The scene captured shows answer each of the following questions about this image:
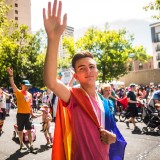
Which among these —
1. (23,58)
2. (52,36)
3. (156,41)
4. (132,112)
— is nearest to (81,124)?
(52,36)

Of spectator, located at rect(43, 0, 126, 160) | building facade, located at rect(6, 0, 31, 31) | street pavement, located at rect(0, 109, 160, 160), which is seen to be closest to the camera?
spectator, located at rect(43, 0, 126, 160)

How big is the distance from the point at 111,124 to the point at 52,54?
3.02 feet

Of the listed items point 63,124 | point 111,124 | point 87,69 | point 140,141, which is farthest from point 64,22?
point 140,141

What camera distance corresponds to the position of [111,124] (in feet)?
6.91

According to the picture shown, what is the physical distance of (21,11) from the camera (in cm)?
7375

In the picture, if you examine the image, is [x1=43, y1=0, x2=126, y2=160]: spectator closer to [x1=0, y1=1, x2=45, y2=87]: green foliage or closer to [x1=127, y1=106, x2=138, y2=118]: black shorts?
[x1=127, y1=106, x2=138, y2=118]: black shorts

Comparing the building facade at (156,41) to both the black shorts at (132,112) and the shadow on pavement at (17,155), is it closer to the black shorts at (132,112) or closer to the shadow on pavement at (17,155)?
the black shorts at (132,112)

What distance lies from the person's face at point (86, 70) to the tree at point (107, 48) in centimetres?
3242

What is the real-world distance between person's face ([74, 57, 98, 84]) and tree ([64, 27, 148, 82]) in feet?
106

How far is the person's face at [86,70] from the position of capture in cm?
202

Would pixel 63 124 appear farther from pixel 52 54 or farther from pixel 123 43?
pixel 123 43

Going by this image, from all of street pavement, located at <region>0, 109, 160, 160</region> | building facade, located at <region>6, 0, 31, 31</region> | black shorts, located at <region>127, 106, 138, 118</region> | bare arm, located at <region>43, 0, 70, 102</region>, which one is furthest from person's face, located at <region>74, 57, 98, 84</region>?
building facade, located at <region>6, 0, 31, 31</region>

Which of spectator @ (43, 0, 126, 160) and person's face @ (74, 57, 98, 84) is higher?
person's face @ (74, 57, 98, 84)

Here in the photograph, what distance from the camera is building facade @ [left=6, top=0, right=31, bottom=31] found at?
71.7m
